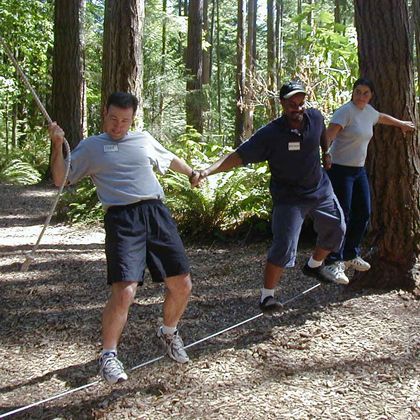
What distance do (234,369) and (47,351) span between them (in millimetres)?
1617

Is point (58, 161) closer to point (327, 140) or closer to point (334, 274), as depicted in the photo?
point (327, 140)

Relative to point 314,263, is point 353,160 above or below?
above

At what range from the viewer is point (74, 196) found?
33.0ft

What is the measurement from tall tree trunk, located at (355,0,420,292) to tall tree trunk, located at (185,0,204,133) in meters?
14.0

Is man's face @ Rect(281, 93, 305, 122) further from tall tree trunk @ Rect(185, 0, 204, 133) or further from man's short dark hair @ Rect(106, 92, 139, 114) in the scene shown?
tall tree trunk @ Rect(185, 0, 204, 133)

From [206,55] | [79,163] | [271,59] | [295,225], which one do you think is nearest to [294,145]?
[295,225]

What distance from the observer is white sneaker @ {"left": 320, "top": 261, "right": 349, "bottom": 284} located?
4879 mm

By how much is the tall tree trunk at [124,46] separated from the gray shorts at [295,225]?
530 centimetres

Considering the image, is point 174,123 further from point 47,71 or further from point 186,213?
point 186,213

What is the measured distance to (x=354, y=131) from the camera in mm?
4824

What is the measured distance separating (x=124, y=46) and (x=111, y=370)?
670 cm

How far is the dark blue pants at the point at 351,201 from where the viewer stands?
16.2 feet

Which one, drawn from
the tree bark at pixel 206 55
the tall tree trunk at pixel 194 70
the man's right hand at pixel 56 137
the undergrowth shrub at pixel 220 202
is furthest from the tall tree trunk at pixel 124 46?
the tree bark at pixel 206 55

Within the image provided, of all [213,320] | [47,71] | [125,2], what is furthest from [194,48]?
[213,320]
